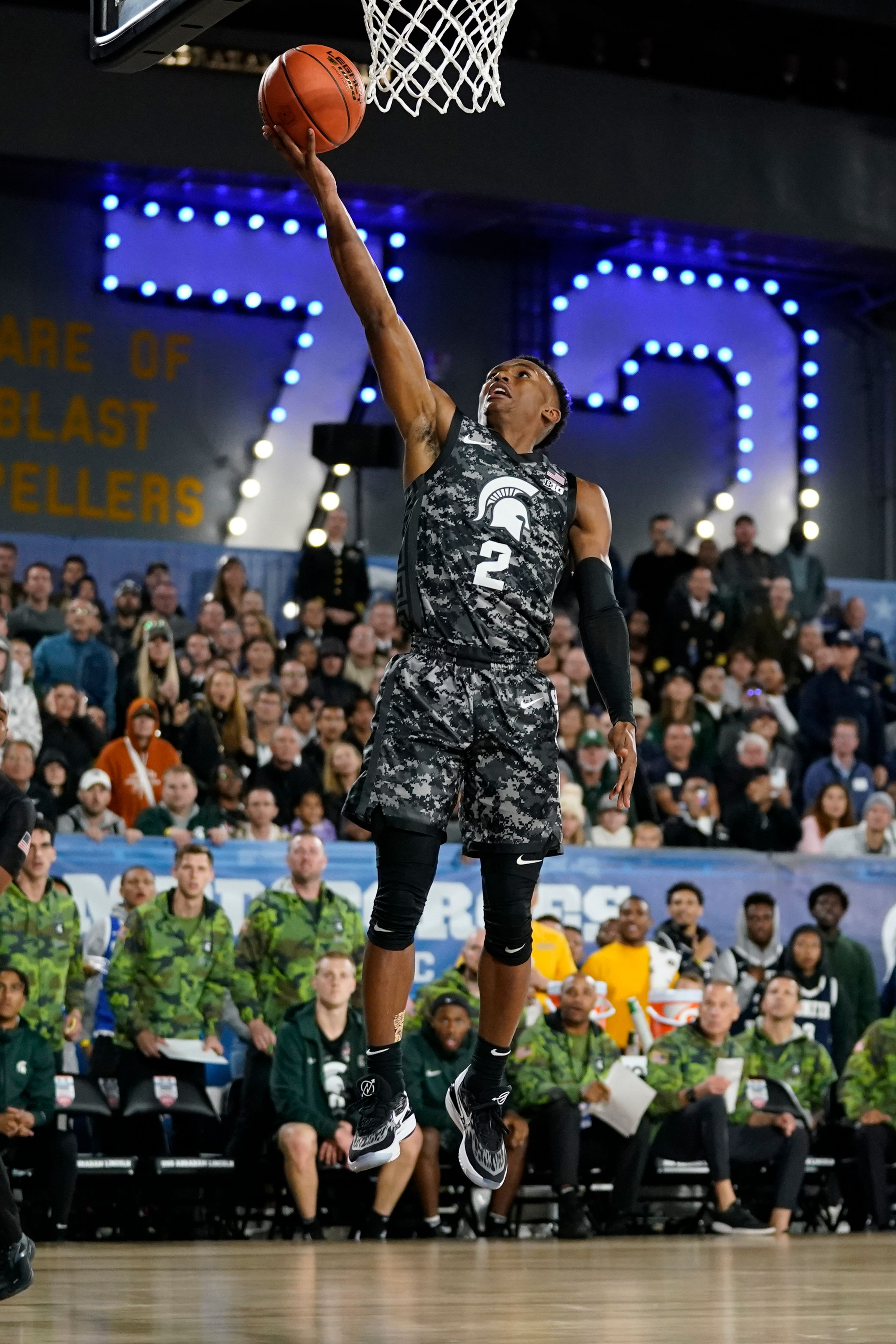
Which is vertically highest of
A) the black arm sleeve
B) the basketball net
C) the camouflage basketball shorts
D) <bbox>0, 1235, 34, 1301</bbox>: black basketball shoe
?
the basketball net

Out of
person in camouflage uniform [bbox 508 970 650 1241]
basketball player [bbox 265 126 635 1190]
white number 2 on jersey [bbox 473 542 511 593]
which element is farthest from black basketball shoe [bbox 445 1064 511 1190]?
person in camouflage uniform [bbox 508 970 650 1241]

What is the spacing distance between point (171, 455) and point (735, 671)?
6425mm

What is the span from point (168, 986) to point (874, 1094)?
463 cm

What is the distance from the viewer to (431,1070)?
1091 cm

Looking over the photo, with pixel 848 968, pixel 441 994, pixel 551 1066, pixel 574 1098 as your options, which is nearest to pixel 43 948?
pixel 441 994

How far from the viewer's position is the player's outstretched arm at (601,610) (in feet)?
19.4

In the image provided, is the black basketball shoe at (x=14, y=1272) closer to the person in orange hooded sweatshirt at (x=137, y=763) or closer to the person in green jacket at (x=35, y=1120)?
the person in green jacket at (x=35, y=1120)

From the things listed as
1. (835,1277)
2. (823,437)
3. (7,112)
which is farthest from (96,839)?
(823,437)

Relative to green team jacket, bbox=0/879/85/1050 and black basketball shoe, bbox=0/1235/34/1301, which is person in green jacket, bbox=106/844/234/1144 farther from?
black basketball shoe, bbox=0/1235/34/1301

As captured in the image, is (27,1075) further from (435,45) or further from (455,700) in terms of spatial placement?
(435,45)

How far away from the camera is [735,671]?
16.1 meters

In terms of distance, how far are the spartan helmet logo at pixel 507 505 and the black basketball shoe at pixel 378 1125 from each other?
1746 mm

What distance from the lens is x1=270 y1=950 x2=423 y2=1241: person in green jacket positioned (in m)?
10.3

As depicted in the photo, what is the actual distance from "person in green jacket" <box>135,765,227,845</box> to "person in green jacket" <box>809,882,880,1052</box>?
13.3ft
